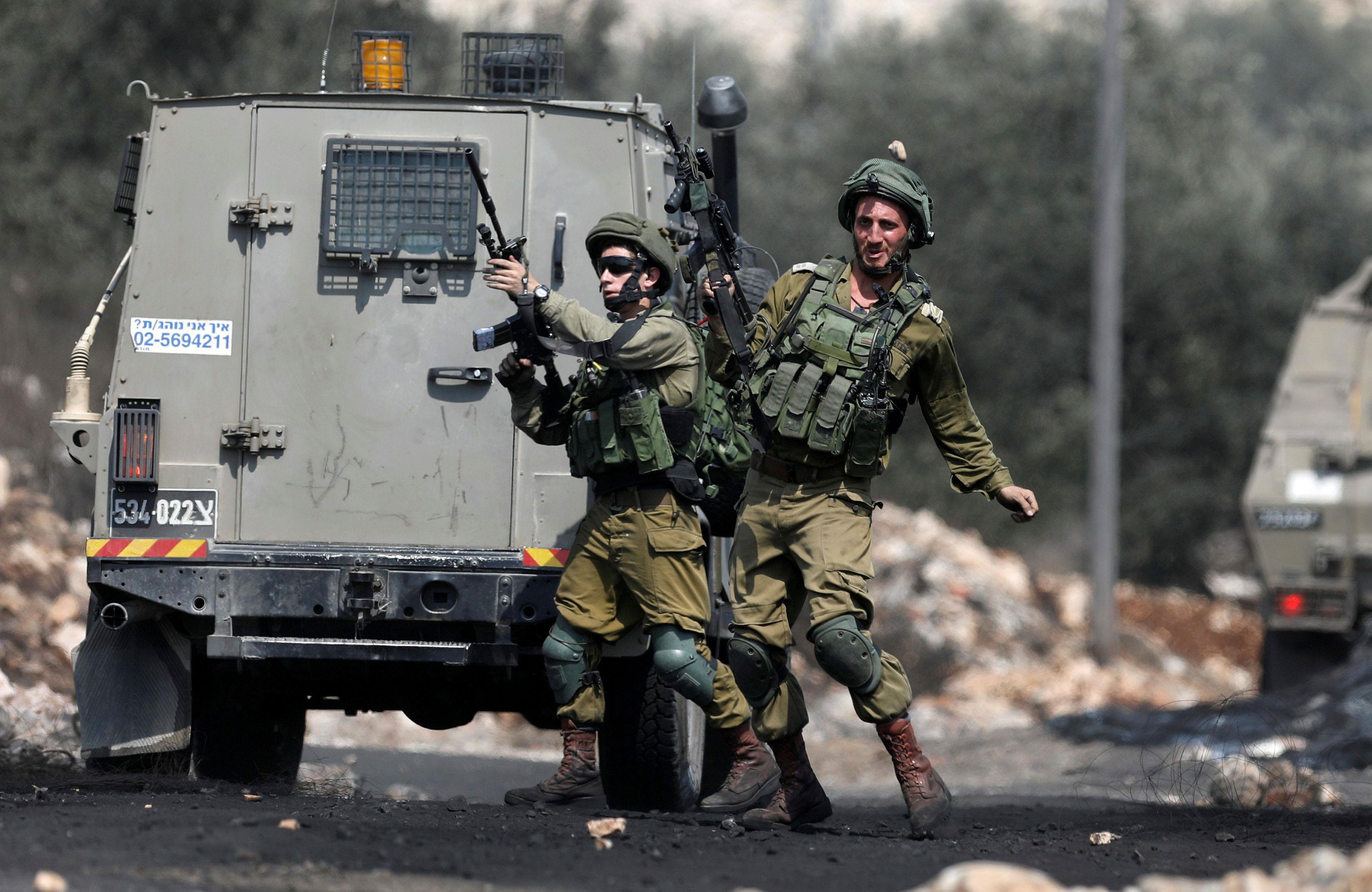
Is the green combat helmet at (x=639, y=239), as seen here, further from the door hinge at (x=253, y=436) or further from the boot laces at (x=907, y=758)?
the boot laces at (x=907, y=758)

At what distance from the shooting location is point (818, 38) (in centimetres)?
5678

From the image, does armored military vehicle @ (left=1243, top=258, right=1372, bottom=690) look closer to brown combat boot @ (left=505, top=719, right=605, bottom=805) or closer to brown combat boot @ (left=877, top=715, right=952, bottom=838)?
brown combat boot @ (left=877, top=715, right=952, bottom=838)

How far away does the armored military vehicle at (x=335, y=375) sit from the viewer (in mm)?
6195

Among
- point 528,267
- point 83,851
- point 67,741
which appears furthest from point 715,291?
point 67,741

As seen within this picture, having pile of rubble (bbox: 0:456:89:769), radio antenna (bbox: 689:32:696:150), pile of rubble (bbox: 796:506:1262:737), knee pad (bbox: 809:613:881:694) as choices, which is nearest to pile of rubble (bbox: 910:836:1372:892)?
knee pad (bbox: 809:613:881:694)

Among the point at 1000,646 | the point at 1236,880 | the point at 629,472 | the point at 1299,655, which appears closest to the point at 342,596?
the point at 629,472

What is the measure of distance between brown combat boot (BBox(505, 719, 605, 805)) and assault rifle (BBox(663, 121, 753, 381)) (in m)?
1.42

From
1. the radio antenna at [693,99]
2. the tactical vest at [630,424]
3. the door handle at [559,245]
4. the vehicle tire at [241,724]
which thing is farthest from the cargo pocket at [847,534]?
the vehicle tire at [241,724]

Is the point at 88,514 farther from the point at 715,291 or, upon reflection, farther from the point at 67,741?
the point at 715,291

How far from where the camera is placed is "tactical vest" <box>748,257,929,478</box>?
18.1 feet

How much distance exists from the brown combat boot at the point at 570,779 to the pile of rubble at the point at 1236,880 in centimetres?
215

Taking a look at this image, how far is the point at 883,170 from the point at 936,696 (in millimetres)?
9297

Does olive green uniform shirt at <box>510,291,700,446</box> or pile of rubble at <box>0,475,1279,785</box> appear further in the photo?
pile of rubble at <box>0,475,1279,785</box>

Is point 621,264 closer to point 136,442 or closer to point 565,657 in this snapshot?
point 565,657
